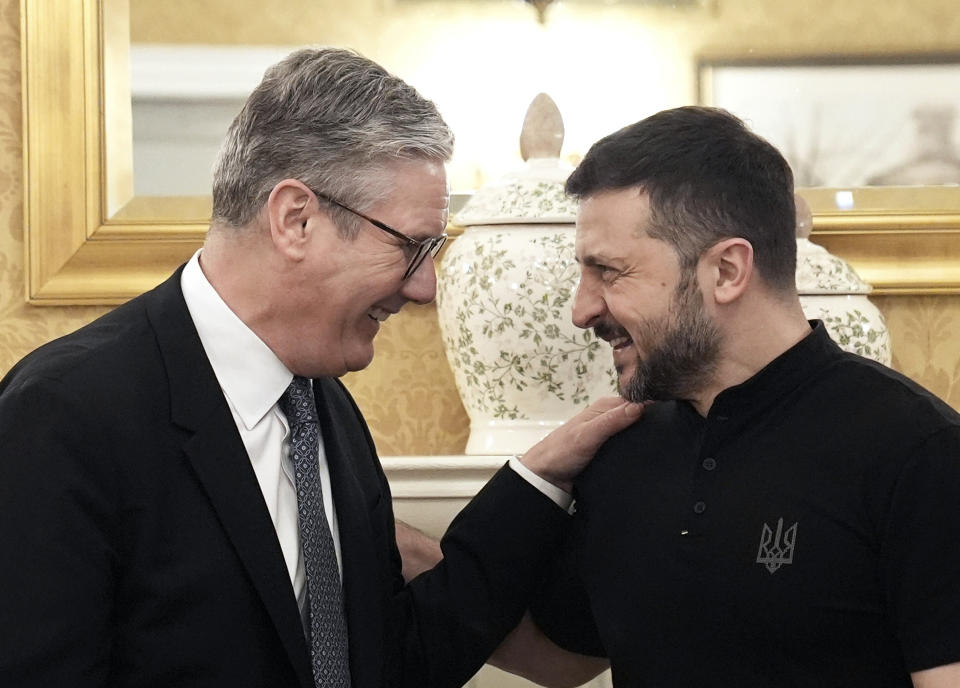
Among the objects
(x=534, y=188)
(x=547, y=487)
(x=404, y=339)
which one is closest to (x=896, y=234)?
(x=534, y=188)

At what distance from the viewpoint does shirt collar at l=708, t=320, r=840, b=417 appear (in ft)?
4.89

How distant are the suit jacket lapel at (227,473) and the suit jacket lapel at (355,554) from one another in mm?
127

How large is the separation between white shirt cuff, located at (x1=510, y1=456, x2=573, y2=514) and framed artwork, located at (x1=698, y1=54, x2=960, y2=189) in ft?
3.15

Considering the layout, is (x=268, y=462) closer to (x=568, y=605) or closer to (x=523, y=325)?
(x=568, y=605)

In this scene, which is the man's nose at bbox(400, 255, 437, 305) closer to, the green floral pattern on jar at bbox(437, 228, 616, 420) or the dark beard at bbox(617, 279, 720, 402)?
the dark beard at bbox(617, 279, 720, 402)

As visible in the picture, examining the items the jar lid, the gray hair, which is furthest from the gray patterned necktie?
the jar lid

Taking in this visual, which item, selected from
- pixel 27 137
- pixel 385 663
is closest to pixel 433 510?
pixel 385 663

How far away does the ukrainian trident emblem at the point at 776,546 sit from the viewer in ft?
4.56

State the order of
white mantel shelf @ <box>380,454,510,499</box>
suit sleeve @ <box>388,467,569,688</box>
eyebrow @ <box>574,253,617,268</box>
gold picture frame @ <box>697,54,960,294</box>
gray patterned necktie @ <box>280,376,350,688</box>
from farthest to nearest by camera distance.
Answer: gold picture frame @ <box>697,54,960,294</box>
white mantel shelf @ <box>380,454,510,499</box>
suit sleeve @ <box>388,467,569,688</box>
eyebrow @ <box>574,253,617,268</box>
gray patterned necktie @ <box>280,376,350,688</box>

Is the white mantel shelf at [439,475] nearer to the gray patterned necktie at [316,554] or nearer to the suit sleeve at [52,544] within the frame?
the gray patterned necktie at [316,554]

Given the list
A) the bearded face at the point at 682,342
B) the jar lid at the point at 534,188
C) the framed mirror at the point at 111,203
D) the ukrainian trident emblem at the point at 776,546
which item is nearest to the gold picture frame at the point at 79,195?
the framed mirror at the point at 111,203

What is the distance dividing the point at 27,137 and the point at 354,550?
3.93 ft

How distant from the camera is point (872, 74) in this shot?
2.37 metres

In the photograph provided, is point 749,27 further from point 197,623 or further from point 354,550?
point 197,623
